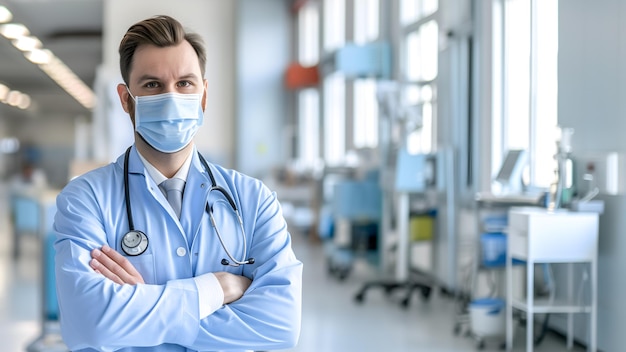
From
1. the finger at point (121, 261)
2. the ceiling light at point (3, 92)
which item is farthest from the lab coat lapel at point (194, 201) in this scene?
the ceiling light at point (3, 92)

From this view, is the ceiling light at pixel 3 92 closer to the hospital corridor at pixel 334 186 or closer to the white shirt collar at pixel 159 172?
the hospital corridor at pixel 334 186

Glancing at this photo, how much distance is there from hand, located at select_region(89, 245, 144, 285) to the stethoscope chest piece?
2 cm

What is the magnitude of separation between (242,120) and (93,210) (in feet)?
39.8

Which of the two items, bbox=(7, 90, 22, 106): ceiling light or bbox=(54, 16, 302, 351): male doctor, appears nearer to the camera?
bbox=(54, 16, 302, 351): male doctor

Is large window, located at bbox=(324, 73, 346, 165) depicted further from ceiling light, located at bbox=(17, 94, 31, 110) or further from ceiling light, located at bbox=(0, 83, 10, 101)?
ceiling light, located at bbox=(17, 94, 31, 110)

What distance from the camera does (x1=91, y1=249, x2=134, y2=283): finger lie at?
1.55 m

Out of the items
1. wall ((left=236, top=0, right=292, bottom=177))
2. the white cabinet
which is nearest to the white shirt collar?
the white cabinet

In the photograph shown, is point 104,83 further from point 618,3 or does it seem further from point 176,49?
point 176,49

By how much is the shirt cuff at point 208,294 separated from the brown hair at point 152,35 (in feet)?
1.51

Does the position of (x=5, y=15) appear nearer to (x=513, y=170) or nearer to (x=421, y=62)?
(x=421, y=62)

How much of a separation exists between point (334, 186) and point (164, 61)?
6.55 m

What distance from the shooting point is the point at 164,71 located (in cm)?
163

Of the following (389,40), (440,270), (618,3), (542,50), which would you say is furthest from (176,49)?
(389,40)

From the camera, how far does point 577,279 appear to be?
15.6 feet
